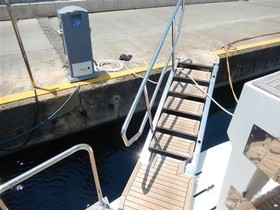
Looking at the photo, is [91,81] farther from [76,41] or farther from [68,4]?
[68,4]

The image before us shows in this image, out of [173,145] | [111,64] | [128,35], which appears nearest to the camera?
[173,145]

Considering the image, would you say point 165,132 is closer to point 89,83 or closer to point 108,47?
point 89,83

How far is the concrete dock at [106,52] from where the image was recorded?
4.33 metres

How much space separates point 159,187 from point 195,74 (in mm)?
2558

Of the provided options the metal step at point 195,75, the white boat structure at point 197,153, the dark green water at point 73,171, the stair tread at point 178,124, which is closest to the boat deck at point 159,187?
the white boat structure at point 197,153

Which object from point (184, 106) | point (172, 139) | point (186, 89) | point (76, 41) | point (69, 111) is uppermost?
point (76, 41)

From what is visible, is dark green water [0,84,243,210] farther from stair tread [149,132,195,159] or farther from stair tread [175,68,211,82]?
stair tread [175,68,211,82]

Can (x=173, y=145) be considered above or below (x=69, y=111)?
above

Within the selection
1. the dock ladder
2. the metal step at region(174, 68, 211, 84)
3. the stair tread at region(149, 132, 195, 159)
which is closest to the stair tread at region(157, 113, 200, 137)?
the dock ladder

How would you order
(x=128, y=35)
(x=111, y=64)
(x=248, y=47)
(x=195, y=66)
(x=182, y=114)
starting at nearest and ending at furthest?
(x=182, y=114)
(x=195, y=66)
(x=111, y=64)
(x=248, y=47)
(x=128, y=35)

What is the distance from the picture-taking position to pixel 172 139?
3762 mm

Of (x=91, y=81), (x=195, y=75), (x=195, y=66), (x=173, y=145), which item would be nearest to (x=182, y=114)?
(x=173, y=145)

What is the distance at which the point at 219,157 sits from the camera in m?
3.62

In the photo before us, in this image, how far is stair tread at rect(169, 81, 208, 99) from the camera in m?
4.35
